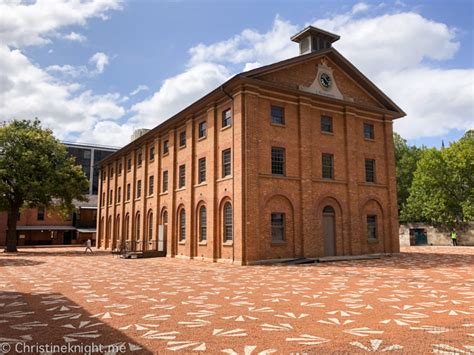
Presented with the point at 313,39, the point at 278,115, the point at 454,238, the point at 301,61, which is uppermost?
the point at 313,39

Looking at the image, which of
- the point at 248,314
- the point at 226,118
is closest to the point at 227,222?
the point at 226,118

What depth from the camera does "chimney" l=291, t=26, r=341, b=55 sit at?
2678 centimetres

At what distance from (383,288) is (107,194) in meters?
37.7

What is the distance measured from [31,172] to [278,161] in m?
21.8

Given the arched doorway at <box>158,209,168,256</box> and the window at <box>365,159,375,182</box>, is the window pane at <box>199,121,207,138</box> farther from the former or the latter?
the window at <box>365,159,375,182</box>

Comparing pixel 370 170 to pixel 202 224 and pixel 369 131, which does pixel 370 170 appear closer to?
pixel 369 131

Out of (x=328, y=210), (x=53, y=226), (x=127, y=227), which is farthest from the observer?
(x=53, y=226)

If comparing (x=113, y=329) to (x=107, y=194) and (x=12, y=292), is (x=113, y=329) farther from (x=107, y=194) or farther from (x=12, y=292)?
(x=107, y=194)

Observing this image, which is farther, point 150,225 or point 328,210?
point 150,225

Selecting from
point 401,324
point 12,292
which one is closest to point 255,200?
point 12,292

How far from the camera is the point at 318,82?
25.3m

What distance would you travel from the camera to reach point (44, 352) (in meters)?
5.85

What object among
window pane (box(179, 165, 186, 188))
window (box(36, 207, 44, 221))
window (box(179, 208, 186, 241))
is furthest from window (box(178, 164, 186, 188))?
window (box(36, 207, 44, 221))

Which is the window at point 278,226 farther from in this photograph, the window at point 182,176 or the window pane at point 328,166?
Answer: the window at point 182,176
